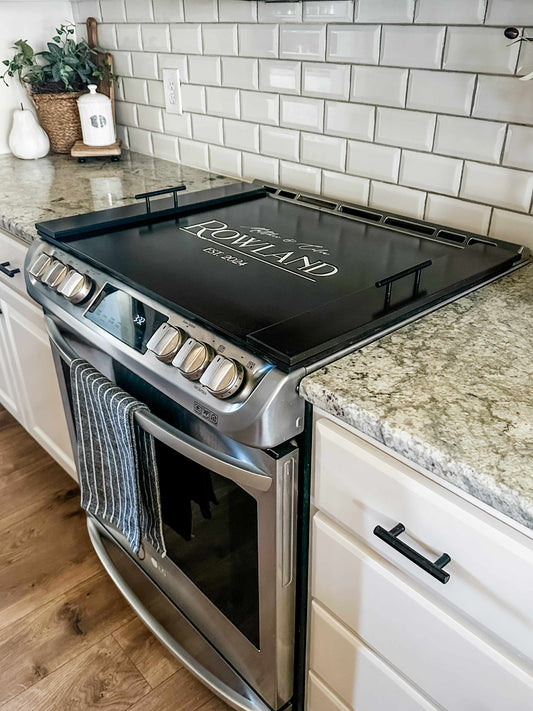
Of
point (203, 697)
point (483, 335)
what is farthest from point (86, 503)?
point (483, 335)

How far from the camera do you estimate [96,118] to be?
6.36ft

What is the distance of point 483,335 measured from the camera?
0.89 m

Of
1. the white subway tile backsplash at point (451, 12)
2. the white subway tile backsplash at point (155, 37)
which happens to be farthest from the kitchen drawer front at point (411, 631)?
the white subway tile backsplash at point (155, 37)

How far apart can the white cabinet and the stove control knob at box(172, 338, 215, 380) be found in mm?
726

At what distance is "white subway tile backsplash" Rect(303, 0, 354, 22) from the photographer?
1268 mm

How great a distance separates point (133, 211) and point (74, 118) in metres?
0.88

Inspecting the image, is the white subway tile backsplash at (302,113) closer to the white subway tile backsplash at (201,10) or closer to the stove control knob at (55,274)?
the white subway tile backsplash at (201,10)

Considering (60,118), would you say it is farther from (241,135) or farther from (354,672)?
(354,672)

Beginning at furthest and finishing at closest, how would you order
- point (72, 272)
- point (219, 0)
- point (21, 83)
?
1. point (21, 83)
2. point (219, 0)
3. point (72, 272)

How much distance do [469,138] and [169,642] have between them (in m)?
1.23

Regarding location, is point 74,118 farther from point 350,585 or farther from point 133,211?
point 350,585

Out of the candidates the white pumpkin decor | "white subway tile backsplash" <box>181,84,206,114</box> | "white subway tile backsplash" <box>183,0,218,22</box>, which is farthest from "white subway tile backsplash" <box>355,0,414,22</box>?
the white pumpkin decor

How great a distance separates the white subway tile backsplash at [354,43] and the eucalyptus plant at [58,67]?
96 centimetres

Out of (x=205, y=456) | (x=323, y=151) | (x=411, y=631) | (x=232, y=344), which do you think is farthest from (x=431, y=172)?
(x=411, y=631)
